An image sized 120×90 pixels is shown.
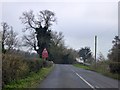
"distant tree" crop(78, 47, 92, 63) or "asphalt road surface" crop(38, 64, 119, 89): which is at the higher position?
"distant tree" crop(78, 47, 92, 63)

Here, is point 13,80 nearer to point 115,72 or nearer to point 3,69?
point 3,69

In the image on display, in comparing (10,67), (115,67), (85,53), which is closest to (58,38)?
(85,53)

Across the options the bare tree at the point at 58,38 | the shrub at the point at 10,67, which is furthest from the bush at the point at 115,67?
the bare tree at the point at 58,38

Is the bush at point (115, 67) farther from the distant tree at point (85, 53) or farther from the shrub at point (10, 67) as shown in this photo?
the distant tree at point (85, 53)

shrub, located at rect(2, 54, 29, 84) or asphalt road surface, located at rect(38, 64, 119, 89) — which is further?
asphalt road surface, located at rect(38, 64, 119, 89)

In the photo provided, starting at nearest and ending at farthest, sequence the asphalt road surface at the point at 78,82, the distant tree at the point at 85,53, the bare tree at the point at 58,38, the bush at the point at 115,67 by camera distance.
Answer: the asphalt road surface at the point at 78,82 → the bush at the point at 115,67 → the bare tree at the point at 58,38 → the distant tree at the point at 85,53

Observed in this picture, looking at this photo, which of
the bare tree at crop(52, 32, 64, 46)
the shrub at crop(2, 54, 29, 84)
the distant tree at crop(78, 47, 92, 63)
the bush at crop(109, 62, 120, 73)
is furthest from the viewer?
the distant tree at crop(78, 47, 92, 63)

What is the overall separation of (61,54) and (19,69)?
4144 inches

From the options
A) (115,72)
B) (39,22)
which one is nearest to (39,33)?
(39,22)

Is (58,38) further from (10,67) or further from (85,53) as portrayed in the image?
(10,67)

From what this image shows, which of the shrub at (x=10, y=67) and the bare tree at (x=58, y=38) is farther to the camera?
the bare tree at (x=58, y=38)

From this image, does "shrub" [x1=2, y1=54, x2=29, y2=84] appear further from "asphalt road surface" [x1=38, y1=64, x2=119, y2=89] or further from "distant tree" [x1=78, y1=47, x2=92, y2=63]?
"distant tree" [x1=78, y1=47, x2=92, y2=63]

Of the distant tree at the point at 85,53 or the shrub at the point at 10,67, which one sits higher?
the distant tree at the point at 85,53

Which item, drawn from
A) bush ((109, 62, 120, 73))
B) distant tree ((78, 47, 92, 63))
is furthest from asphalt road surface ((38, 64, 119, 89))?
distant tree ((78, 47, 92, 63))
